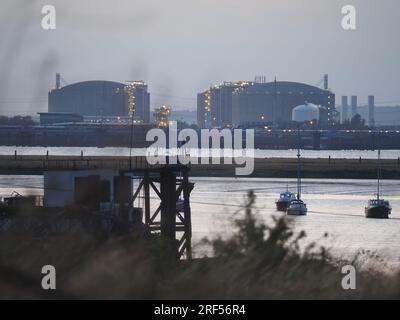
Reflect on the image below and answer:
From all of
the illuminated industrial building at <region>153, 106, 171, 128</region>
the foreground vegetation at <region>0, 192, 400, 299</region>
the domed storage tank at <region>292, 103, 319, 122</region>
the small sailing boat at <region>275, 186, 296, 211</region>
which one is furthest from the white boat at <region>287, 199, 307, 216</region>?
the domed storage tank at <region>292, 103, 319, 122</region>

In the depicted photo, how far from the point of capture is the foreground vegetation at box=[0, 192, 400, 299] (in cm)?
714

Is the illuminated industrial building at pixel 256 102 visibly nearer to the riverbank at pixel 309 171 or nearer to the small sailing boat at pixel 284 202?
the riverbank at pixel 309 171

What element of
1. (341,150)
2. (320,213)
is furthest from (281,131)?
(320,213)

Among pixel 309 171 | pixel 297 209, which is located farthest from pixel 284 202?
pixel 309 171

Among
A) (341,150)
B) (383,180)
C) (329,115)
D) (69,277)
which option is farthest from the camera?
(329,115)

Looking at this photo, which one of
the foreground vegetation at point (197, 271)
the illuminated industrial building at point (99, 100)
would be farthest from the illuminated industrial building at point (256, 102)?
the foreground vegetation at point (197, 271)

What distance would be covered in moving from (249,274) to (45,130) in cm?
9844

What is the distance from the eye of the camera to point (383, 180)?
2071 inches

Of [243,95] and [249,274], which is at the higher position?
[243,95]

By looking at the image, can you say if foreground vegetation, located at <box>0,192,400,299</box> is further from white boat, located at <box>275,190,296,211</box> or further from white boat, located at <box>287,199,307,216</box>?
white boat, located at <box>275,190,296,211</box>

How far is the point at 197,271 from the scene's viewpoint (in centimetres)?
788
